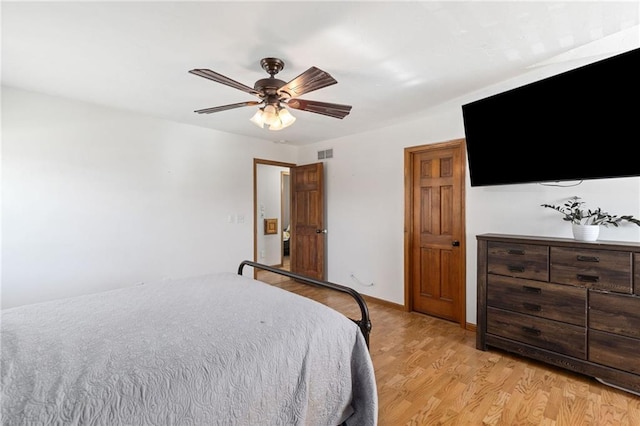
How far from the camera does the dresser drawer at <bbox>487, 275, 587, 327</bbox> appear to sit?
213 cm

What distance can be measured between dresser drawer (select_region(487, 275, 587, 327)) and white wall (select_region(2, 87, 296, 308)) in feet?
10.7

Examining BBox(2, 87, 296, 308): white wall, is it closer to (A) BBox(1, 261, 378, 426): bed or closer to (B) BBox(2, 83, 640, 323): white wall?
(B) BBox(2, 83, 640, 323): white wall

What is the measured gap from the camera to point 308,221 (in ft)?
16.0

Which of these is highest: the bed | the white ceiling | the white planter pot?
the white ceiling

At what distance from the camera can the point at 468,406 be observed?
6.21ft

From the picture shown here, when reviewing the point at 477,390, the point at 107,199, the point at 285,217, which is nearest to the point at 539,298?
the point at 477,390

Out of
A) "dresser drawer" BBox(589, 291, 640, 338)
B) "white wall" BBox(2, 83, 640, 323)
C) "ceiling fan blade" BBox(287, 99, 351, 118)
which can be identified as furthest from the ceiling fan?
"dresser drawer" BBox(589, 291, 640, 338)

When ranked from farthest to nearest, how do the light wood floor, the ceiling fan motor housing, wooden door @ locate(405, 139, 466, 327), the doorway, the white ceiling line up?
the doorway, wooden door @ locate(405, 139, 466, 327), the ceiling fan motor housing, the light wood floor, the white ceiling

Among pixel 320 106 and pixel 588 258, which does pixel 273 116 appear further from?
pixel 588 258

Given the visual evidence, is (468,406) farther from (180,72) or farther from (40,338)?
(180,72)

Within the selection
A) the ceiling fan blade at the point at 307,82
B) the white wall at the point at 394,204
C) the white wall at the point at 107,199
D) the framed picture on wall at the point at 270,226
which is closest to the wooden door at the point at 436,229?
the white wall at the point at 394,204

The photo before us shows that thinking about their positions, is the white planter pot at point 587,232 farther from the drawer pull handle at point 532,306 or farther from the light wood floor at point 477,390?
the light wood floor at point 477,390

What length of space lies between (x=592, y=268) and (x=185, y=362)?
8.65 ft

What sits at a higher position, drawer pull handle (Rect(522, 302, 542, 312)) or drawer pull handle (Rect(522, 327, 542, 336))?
drawer pull handle (Rect(522, 302, 542, 312))
